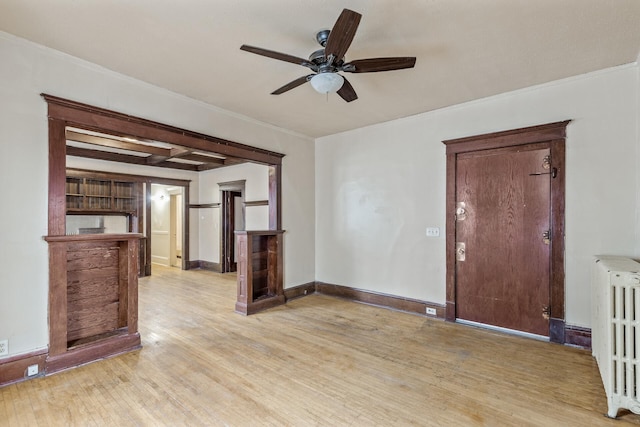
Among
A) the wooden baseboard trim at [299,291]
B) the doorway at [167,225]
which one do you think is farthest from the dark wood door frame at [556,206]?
the doorway at [167,225]

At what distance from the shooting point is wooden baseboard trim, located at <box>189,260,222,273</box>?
738cm

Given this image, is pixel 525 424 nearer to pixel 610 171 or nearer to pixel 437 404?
pixel 437 404

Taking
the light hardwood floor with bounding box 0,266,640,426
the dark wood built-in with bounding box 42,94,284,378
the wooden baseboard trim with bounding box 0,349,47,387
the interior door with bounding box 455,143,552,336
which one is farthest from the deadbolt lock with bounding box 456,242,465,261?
the wooden baseboard trim with bounding box 0,349,47,387

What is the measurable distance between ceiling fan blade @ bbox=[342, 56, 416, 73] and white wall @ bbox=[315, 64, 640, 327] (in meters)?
1.93

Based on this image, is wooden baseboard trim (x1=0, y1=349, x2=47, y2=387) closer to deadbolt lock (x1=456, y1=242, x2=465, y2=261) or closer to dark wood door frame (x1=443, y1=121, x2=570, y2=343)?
deadbolt lock (x1=456, y1=242, x2=465, y2=261)

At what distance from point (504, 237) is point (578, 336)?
3.78 ft

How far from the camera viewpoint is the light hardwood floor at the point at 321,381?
2043mm

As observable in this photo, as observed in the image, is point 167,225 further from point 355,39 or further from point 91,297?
point 355,39

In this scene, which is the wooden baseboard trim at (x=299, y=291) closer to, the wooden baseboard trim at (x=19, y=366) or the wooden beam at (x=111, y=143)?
the wooden baseboard trim at (x=19, y=366)

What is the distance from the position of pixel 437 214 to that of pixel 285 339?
2430 millimetres

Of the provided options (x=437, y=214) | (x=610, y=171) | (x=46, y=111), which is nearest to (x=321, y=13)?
(x=46, y=111)

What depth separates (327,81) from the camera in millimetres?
2334

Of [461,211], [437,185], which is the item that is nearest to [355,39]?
[437,185]

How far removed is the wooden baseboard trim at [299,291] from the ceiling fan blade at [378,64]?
3504mm
